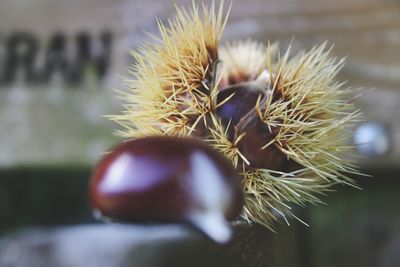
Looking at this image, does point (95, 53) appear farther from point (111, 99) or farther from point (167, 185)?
point (167, 185)

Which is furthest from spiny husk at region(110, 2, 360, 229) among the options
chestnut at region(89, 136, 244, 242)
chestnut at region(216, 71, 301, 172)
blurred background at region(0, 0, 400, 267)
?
blurred background at region(0, 0, 400, 267)

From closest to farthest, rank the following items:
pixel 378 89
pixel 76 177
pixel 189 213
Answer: pixel 189 213 < pixel 378 89 < pixel 76 177

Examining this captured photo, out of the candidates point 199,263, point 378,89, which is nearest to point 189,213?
point 199,263

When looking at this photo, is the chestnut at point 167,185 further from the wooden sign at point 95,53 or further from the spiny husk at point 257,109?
the wooden sign at point 95,53

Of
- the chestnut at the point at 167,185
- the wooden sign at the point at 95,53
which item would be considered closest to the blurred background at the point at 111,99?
the wooden sign at the point at 95,53

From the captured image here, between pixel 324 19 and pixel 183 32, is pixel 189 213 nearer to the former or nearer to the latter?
pixel 183 32

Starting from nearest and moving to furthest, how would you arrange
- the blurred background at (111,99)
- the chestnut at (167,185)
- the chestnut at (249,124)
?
1. the chestnut at (167,185)
2. the chestnut at (249,124)
3. the blurred background at (111,99)
